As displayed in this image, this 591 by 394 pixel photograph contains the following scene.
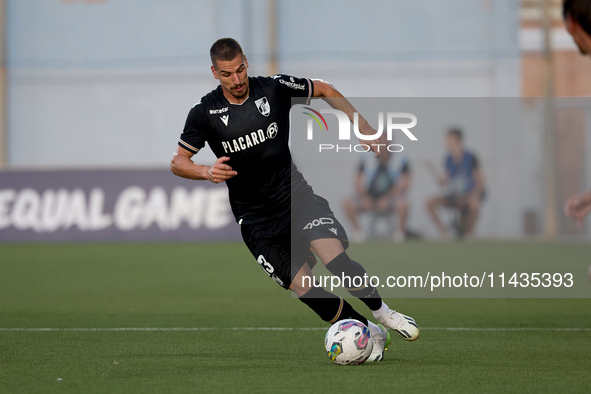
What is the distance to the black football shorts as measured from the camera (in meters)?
5.14

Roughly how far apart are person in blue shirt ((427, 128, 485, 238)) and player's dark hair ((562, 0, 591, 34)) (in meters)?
13.5

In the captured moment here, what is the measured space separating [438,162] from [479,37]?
10.5ft

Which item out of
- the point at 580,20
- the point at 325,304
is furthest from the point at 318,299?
the point at 580,20

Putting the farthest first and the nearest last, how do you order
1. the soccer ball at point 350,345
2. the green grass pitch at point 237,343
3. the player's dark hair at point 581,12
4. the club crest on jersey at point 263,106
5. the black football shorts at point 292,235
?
the club crest on jersey at point 263,106 → the black football shorts at point 292,235 → the soccer ball at point 350,345 → the green grass pitch at point 237,343 → the player's dark hair at point 581,12

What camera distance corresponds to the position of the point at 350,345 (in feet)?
15.8

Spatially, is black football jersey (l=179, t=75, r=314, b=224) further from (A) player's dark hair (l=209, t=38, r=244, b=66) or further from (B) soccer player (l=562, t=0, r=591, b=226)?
(B) soccer player (l=562, t=0, r=591, b=226)

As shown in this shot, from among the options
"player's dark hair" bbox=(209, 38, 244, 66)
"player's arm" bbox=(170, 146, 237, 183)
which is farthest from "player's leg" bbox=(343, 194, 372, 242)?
"player's dark hair" bbox=(209, 38, 244, 66)

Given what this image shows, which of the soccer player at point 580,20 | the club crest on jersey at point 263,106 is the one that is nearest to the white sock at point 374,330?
the club crest on jersey at point 263,106

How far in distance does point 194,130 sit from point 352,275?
4.33 feet

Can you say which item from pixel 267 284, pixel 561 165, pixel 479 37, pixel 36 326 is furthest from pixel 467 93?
pixel 36 326

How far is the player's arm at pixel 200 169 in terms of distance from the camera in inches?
183

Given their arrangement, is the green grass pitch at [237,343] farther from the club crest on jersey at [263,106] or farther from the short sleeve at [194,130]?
the club crest on jersey at [263,106]

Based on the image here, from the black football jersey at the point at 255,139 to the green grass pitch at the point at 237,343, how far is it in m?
0.98

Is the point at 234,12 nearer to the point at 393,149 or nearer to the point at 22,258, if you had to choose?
the point at 393,149
